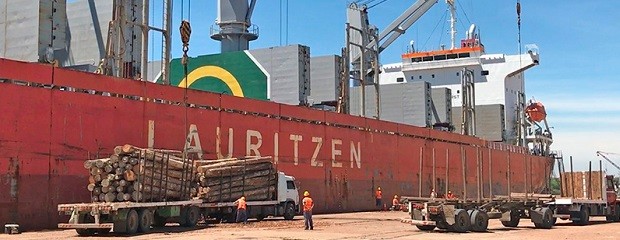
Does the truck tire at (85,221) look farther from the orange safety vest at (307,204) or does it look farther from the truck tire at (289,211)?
the truck tire at (289,211)

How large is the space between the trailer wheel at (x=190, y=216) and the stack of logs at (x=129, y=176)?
121 centimetres

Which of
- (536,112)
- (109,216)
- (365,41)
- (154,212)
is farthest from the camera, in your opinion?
(536,112)

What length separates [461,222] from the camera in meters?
20.2

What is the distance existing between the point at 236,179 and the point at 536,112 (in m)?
46.4

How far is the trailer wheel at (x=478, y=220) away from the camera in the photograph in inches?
808

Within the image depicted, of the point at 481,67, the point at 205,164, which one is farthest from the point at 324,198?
the point at 481,67

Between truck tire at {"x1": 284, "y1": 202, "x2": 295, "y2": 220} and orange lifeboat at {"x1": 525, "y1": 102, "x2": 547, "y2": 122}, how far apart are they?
43.2 meters

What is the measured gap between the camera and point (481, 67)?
208 ft

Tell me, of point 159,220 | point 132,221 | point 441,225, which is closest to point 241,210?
point 159,220

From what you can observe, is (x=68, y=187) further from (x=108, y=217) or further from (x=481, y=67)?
(x=481, y=67)

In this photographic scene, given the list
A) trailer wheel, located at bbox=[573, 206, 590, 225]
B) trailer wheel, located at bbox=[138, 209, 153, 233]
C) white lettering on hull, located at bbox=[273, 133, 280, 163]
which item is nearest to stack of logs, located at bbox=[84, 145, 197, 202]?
trailer wheel, located at bbox=[138, 209, 153, 233]

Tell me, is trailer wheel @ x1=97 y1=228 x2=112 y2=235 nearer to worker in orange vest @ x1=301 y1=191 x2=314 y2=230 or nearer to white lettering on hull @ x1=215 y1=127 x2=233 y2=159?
worker in orange vest @ x1=301 y1=191 x2=314 y2=230

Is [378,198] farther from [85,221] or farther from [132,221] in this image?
[85,221]

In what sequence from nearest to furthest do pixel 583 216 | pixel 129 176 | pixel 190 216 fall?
1. pixel 129 176
2. pixel 190 216
3. pixel 583 216
